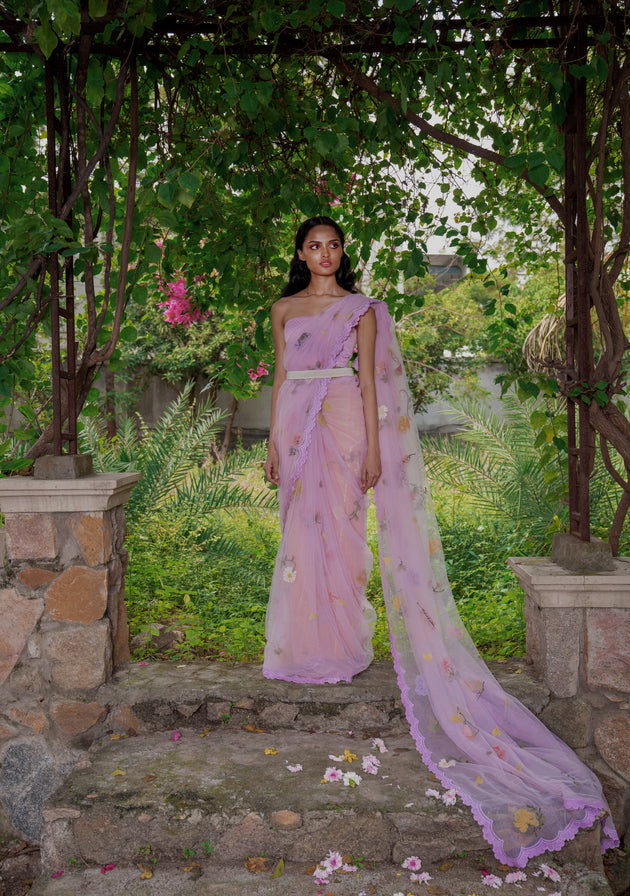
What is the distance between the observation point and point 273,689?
259 centimetres

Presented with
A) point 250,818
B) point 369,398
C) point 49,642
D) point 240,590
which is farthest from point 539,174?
point 240,590

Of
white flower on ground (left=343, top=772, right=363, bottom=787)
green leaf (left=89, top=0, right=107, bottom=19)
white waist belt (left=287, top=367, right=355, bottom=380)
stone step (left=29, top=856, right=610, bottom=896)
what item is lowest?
stone step (left=29, top=856, right=610, bottom=896)

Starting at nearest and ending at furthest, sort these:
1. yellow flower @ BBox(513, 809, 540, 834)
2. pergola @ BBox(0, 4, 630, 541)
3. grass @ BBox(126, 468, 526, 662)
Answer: yellow flower @ BBox(513, 809, 540, 834) < pergola @ BBox(0, 4, 630, 541) < grass @ BBox(126, 468, 526, 662)

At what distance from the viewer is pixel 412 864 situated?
1.96 m

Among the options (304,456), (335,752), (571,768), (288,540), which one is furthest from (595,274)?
(335,752)

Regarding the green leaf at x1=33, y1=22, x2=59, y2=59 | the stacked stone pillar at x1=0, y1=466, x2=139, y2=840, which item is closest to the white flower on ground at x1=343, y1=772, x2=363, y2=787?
the stacked stone pillar at x1=0, y1=466, x2=139, y2=840

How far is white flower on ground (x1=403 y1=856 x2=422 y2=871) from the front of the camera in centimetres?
195

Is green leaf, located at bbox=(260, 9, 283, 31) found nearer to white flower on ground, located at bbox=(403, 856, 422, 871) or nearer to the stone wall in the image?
the stone wall

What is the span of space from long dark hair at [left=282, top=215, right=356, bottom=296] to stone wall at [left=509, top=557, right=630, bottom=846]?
139 cm

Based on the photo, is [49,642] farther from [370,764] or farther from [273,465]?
[370,764]

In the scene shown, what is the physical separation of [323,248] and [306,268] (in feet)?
0.63

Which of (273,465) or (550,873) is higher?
(273,465)

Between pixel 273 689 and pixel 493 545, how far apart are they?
8.37 ft

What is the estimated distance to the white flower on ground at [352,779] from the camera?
2139mm
